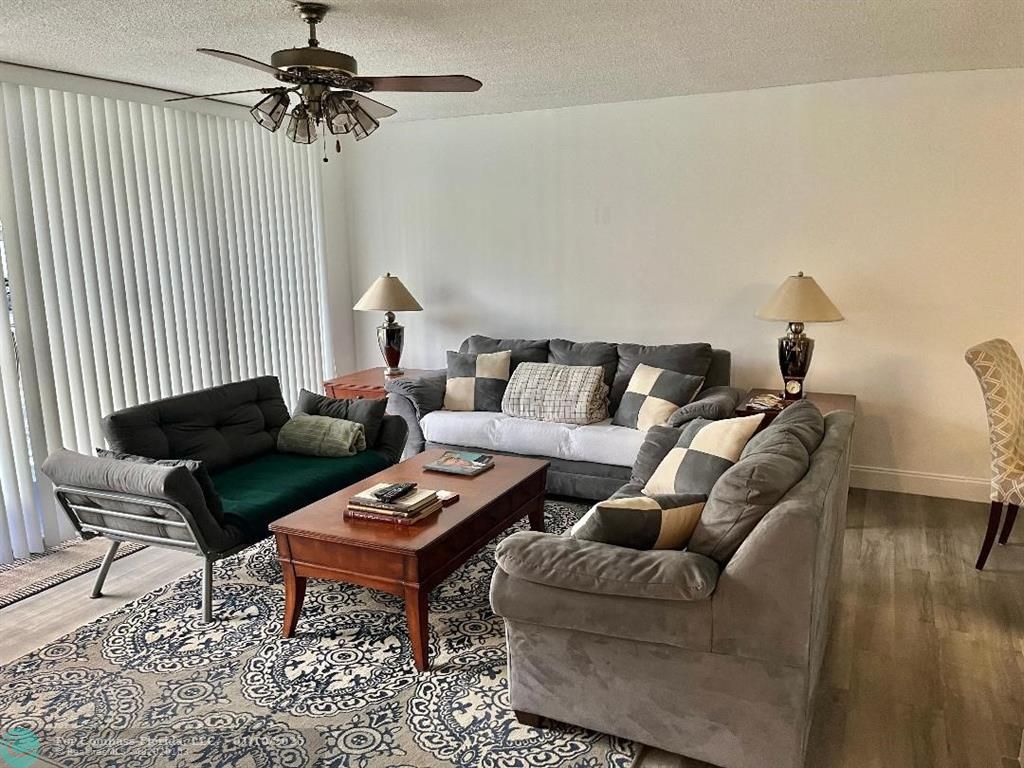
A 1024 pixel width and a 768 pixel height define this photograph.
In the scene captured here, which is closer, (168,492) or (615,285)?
(168,492)

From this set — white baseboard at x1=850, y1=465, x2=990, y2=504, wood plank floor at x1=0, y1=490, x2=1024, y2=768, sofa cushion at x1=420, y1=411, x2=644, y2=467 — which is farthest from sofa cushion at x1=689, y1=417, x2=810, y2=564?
white baseboard at x1=850, y1=465, x2=990, y2=504

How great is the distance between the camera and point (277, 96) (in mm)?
2785

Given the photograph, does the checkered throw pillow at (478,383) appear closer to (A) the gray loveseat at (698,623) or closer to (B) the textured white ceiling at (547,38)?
(B) the textured white ceiling at (547,38)

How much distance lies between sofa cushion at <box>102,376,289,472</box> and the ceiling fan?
157 centimetres

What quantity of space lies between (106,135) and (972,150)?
4.77 meters

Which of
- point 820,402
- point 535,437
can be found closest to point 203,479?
point 535,437

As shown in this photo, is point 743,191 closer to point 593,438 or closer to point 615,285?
point 615,285

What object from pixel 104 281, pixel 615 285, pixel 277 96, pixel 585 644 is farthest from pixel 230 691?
pixel 615 285

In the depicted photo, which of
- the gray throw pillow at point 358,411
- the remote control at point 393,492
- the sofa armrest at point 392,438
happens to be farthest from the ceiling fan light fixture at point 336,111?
the sofa armrest at point 392,438

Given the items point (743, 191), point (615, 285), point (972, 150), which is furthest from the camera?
point (615, 285)

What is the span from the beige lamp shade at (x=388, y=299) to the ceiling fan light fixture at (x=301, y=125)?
7.84ft

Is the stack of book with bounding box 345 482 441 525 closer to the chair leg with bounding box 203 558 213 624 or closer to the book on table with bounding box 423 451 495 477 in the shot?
the book on table with bounding box 423 451 495 477

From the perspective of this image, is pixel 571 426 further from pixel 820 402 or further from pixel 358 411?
pixel 820 402

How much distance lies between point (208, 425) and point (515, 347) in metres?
1.99
